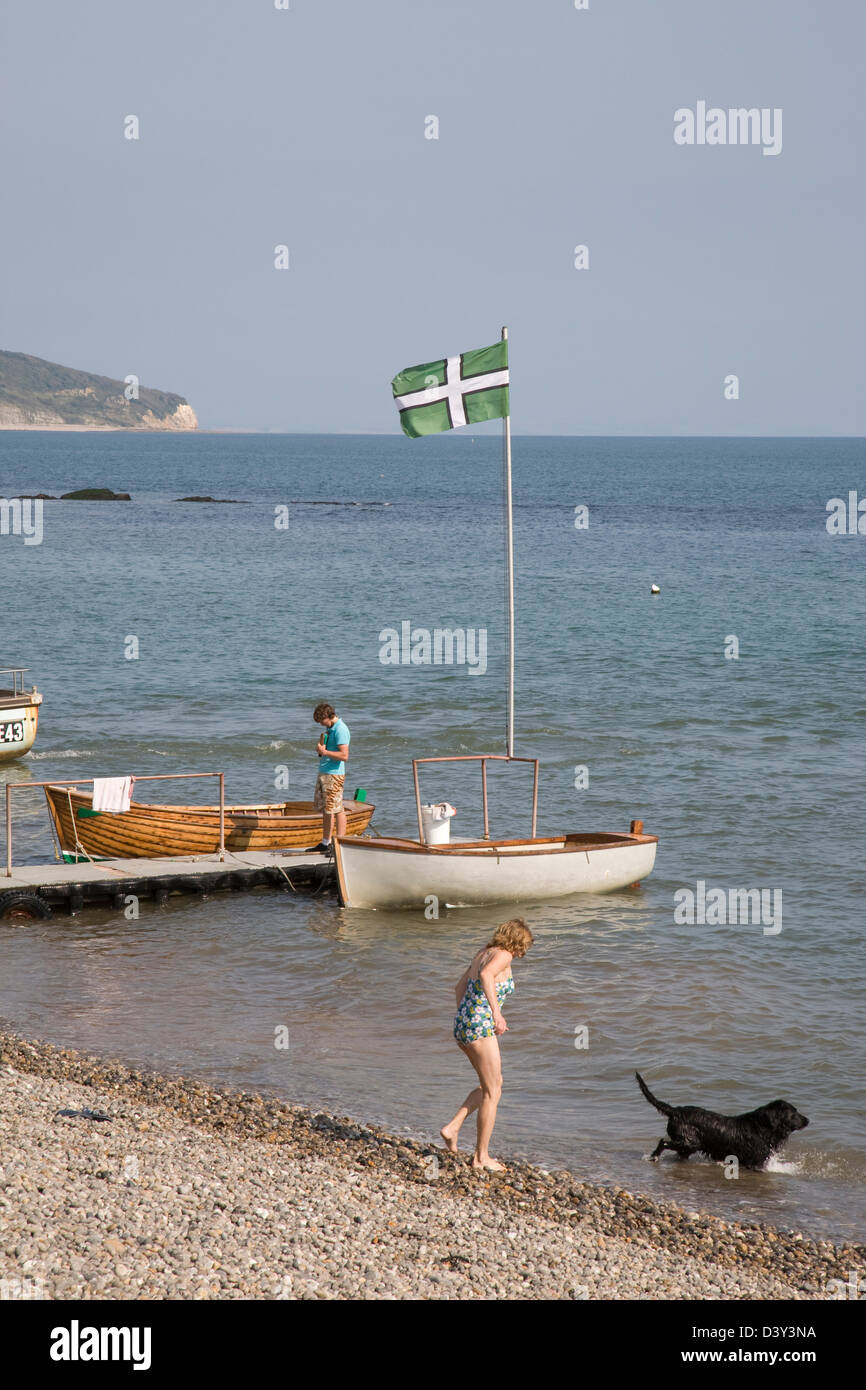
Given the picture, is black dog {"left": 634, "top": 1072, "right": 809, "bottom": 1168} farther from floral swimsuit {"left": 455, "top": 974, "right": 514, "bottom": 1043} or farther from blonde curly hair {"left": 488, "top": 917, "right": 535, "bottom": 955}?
blonde curly hair {"left": 488, "top": 917, "right": 535, "bottom": 955}

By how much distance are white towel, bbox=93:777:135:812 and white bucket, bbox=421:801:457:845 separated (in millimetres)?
3565

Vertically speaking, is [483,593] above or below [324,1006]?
above

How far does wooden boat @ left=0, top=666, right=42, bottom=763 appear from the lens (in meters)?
25.3

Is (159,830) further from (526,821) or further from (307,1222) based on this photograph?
(307,1222)

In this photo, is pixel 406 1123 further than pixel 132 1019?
No

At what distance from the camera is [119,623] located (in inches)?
1789

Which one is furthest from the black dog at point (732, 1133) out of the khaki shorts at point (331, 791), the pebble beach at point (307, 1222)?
the khaki shorts at point (331, 791)

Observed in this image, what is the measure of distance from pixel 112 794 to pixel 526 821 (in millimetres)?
7615

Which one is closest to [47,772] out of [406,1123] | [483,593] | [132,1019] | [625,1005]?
[132,1019]

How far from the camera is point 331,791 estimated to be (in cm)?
1792
